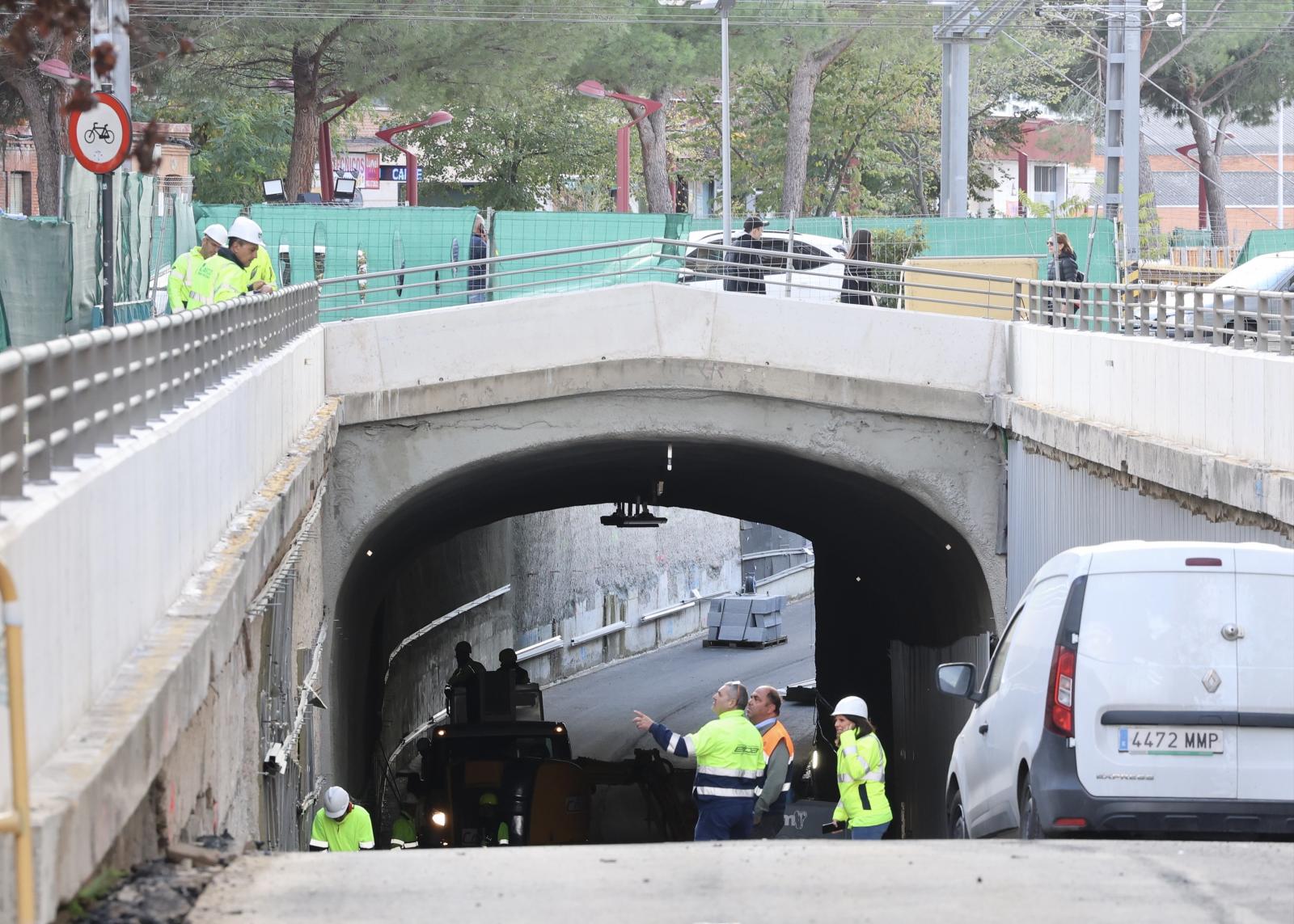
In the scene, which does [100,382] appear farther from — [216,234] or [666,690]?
[666,690]

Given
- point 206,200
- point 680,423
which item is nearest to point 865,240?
point 680,423

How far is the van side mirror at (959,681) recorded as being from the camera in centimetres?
1053

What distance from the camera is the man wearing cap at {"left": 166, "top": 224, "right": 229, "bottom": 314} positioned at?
14.4 metres

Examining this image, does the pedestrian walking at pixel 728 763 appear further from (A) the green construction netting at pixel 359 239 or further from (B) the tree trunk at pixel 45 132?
(B) the tree trunk at pixel 45 132

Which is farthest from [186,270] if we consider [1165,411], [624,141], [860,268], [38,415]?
[624,141]

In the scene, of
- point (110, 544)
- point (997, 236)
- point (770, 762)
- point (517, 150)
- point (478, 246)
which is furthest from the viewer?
point (517, 150)

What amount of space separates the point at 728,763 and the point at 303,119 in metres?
25.8

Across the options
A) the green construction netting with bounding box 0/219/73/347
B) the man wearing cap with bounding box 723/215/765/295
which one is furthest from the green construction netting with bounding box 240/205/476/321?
the green construction netting with bounding box 0/219/73/347

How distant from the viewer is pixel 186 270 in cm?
1454

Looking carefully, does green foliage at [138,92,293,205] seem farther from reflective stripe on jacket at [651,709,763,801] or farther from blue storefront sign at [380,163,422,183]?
reflective stripe on jacket at [651,709,763,801]

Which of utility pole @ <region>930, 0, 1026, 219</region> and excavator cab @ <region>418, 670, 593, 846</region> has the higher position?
utility pole @ <region>930, 0, 1026, 219</region>

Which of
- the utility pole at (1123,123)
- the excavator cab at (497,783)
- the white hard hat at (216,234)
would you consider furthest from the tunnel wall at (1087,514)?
the utility pole at (1123,123)

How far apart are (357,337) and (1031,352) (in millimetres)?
6693

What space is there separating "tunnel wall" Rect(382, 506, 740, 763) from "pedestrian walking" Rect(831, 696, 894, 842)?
55.9ft
